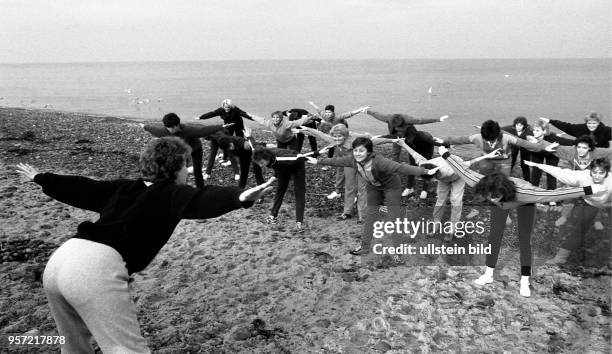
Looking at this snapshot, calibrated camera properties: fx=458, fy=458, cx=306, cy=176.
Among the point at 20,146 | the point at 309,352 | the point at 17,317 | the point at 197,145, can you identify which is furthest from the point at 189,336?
the point at 20,146

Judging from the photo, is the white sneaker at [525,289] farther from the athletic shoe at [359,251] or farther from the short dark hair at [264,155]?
the short dark hair at [264,155]

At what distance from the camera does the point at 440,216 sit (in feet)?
25.3

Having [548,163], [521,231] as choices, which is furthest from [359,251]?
[548,163]

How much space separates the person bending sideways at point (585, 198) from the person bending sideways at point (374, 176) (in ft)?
5.92

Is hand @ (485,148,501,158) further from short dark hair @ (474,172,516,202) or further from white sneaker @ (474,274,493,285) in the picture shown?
white sneaker @ (474,274,493,285)

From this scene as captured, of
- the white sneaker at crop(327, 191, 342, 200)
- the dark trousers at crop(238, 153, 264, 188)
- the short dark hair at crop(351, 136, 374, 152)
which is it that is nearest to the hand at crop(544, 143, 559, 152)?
the short dark hair at crop(351, 136, 374, 152)

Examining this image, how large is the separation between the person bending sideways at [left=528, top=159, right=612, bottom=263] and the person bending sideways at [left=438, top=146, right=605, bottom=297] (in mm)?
131

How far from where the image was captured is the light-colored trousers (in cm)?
287

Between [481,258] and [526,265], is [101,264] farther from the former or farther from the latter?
[481,258]

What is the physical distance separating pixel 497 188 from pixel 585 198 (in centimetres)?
163

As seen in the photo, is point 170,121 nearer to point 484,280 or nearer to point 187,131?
point 187,131

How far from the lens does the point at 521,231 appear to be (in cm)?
604

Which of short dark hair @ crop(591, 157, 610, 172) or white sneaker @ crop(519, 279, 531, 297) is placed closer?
short dark hair @ crop(591, 157, 610, 172)

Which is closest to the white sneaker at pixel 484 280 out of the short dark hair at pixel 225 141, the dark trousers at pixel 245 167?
the dark trousers at pixel 245 167
